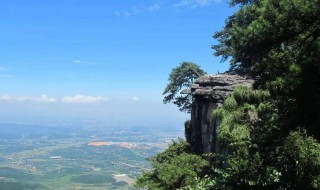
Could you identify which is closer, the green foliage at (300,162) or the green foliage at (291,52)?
the green foliage at (300,162)

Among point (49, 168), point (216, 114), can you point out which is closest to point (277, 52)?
point (216, 114)

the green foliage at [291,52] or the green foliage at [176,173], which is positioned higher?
the green foliage at [291,52]

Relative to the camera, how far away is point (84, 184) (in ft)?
444

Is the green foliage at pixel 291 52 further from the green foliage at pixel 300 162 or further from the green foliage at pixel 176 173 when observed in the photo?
the green foliage at pixel 176 173

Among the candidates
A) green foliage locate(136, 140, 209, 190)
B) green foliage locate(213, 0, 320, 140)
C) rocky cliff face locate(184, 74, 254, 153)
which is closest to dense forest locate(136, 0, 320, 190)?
green foliage locate(213, 0, 320, 140)

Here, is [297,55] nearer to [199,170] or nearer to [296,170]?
[296,170]

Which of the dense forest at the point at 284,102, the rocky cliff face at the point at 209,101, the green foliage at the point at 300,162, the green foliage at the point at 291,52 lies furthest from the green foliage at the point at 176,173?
the green foliage at the point at 300,162

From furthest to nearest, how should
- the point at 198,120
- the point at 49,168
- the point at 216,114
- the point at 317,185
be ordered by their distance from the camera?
the point at 49,168 → the point at 198,120 → the point at 216,114 → the point at 317,185

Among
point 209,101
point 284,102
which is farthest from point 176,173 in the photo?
point 284,102

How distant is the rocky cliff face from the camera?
20.0 m

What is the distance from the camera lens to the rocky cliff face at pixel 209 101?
1999 cm

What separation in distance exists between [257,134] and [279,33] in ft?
10.4

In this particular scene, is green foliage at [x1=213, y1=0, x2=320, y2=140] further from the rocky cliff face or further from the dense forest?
the rocky cliff face

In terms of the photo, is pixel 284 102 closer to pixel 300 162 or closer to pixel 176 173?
pixel 300 162
